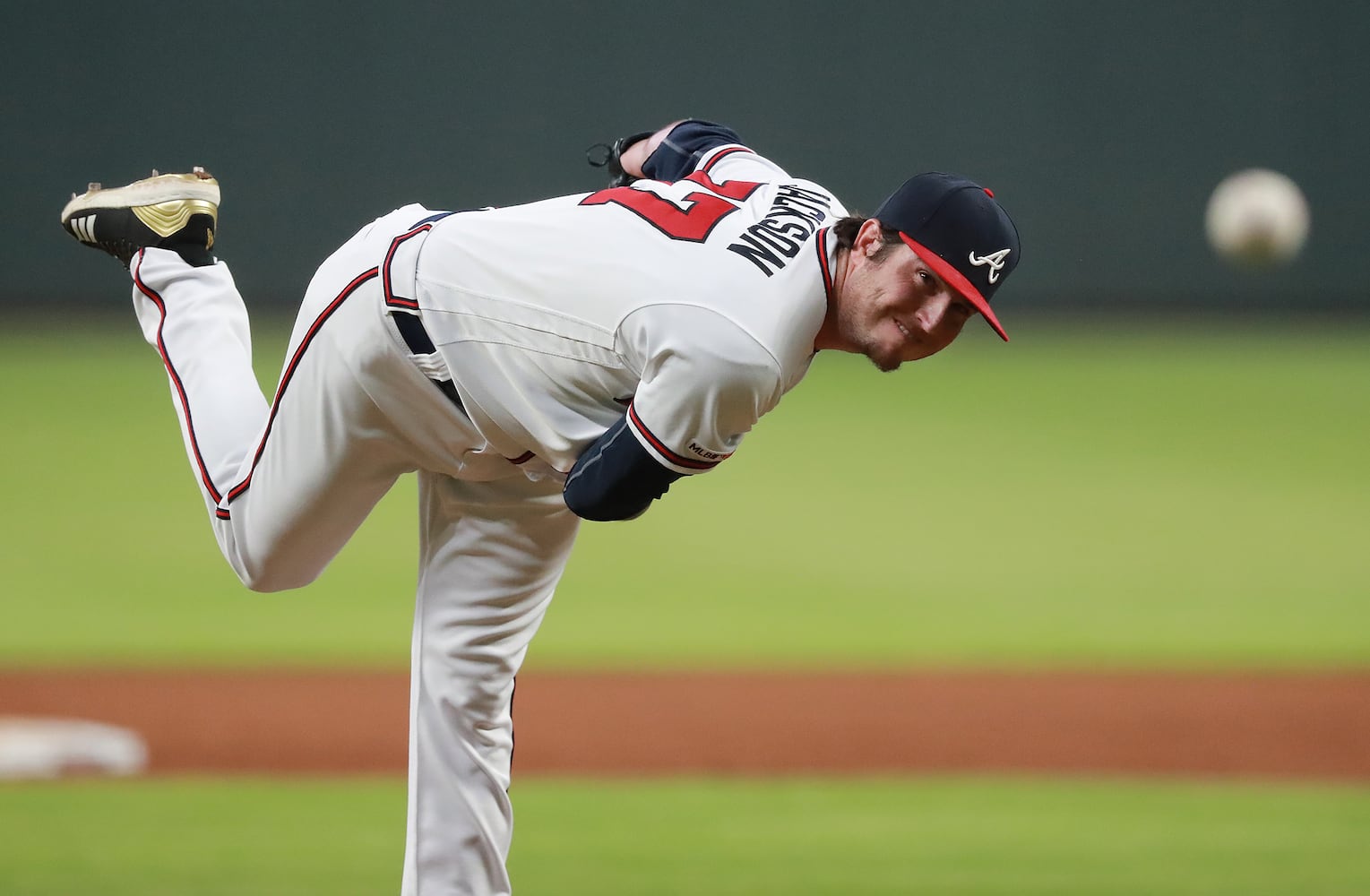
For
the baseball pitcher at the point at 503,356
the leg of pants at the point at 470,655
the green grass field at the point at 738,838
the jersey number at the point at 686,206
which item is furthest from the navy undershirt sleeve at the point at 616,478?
the green grass field at the point at 738,838

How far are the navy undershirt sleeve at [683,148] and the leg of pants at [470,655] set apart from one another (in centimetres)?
67

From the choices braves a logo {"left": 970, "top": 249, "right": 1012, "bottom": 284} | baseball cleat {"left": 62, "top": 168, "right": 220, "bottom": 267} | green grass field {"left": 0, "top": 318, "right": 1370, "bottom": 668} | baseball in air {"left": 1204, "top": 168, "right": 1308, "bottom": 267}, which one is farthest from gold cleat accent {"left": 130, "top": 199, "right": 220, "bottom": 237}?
baseball in air {"left": 1204, "top": 168, "right": 1308, "bottom": 267}

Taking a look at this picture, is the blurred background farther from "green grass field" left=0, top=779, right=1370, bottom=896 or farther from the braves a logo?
the braves a logo

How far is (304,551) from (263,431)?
25 cm

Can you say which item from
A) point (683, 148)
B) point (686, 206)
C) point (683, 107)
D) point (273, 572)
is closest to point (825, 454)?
point (683, 107)

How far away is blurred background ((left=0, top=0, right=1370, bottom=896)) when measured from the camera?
172 inches

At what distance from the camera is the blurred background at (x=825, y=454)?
14.3 ft

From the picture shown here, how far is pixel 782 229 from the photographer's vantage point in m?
2.77

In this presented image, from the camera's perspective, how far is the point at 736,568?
7.85m

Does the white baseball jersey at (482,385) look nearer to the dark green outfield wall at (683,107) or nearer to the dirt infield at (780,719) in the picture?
the dirt infield at (780,719)

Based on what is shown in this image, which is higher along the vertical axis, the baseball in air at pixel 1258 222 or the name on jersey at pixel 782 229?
the name on jersey at pixel 782 229

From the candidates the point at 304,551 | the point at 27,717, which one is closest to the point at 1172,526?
the point at 27,717

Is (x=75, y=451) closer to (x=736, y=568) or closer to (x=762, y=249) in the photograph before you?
(x=736, y=568)

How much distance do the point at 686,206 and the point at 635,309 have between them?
0.86 feet
